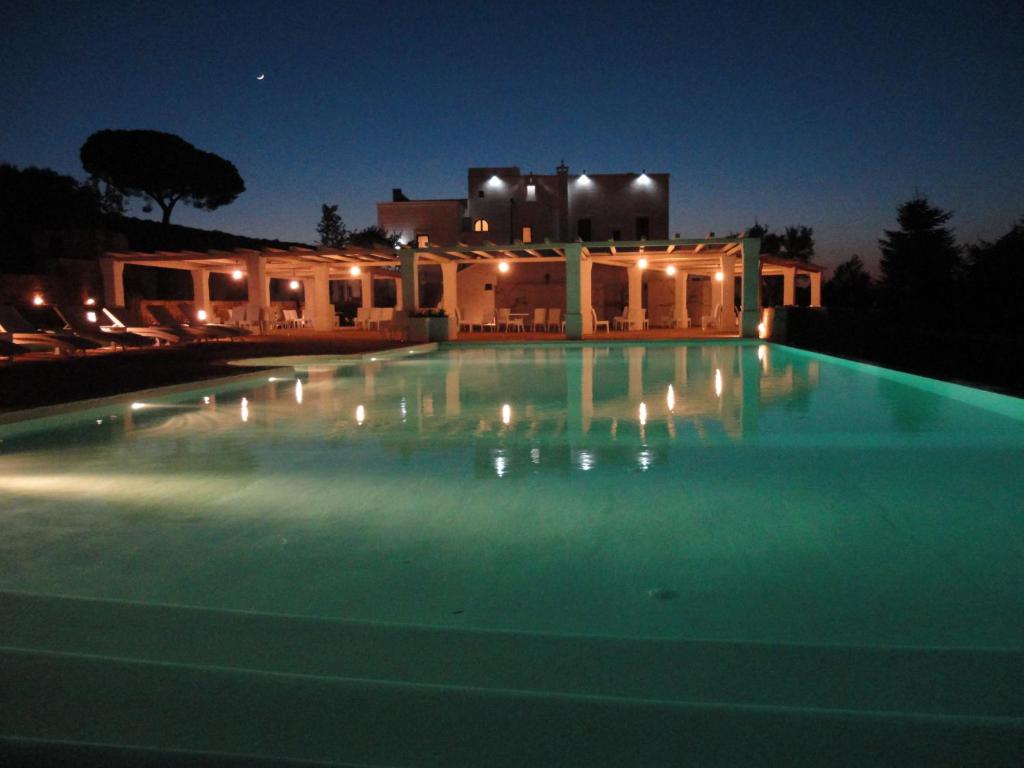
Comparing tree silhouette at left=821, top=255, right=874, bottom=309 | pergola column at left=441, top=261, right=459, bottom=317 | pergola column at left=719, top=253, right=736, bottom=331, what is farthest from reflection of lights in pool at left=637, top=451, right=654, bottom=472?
tree silhouette at left=821, top=255, right=874, bottom=309

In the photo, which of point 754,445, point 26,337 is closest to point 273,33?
point 26,337

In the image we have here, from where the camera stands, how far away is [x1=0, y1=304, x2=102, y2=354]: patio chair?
14.1 m

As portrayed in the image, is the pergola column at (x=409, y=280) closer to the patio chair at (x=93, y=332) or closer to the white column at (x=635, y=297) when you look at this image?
the patio chair at (x=93, y=332)

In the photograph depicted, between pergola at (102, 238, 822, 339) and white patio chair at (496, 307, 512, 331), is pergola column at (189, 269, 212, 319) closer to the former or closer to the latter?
pergola at (102, 238, 822, 339)

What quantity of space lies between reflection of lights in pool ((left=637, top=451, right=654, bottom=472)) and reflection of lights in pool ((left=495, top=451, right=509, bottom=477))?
2.76ft

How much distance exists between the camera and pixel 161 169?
127 feet

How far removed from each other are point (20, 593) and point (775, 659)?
250 centimetres

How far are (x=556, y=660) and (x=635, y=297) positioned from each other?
21.9 metres

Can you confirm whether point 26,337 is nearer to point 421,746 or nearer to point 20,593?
point 20,593

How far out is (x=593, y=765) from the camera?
1.70 meters

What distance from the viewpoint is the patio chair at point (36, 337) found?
14148 mm

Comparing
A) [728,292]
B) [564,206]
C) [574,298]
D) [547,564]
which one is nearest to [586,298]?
[574,298]

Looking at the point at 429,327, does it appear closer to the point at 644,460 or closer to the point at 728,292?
the point at 728,292

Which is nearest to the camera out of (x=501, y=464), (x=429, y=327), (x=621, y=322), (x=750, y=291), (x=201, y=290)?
(x=501, y=464)
